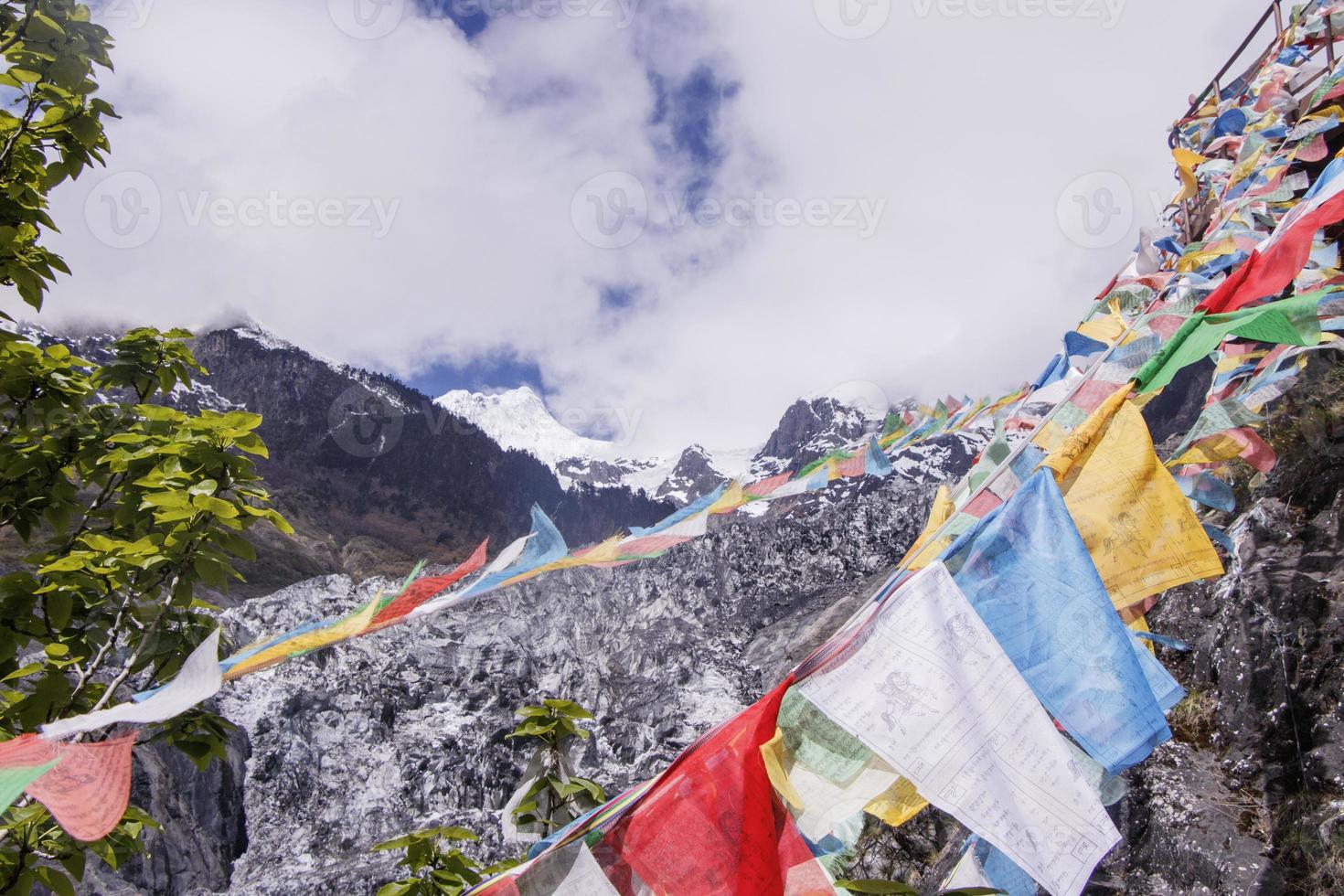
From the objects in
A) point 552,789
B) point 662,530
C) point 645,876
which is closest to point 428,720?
point 662,530

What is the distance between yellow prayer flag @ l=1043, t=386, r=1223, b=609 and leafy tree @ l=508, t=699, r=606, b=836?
3.11 meters

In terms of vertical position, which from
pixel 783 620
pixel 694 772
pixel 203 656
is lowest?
pixel 694 772

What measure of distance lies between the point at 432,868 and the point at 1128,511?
3.80 meters

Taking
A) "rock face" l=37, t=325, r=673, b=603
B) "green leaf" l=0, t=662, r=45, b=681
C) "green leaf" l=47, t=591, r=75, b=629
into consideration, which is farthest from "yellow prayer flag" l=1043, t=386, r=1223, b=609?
"rock face" l=37, t=325, r=673, b=603

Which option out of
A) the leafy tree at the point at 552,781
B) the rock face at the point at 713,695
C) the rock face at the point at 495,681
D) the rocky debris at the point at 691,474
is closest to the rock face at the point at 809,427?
the rocky debris at the point at 691,474

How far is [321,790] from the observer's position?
30250 mm

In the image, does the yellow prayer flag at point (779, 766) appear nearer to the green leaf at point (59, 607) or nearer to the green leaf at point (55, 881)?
the green leaf at point (55, 881)

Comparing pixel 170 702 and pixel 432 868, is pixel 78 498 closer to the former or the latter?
pixel 170 702

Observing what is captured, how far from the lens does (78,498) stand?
3490 mm

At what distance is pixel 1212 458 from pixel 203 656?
5.91m

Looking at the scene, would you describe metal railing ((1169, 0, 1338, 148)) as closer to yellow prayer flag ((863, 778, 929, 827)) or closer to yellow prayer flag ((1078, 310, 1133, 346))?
yellow prayer flag ((1078, 310, 1133, 346))

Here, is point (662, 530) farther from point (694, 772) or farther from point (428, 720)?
point (428, 720)

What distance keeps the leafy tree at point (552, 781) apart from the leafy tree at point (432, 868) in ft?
2.80

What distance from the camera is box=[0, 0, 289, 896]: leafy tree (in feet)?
9.89
